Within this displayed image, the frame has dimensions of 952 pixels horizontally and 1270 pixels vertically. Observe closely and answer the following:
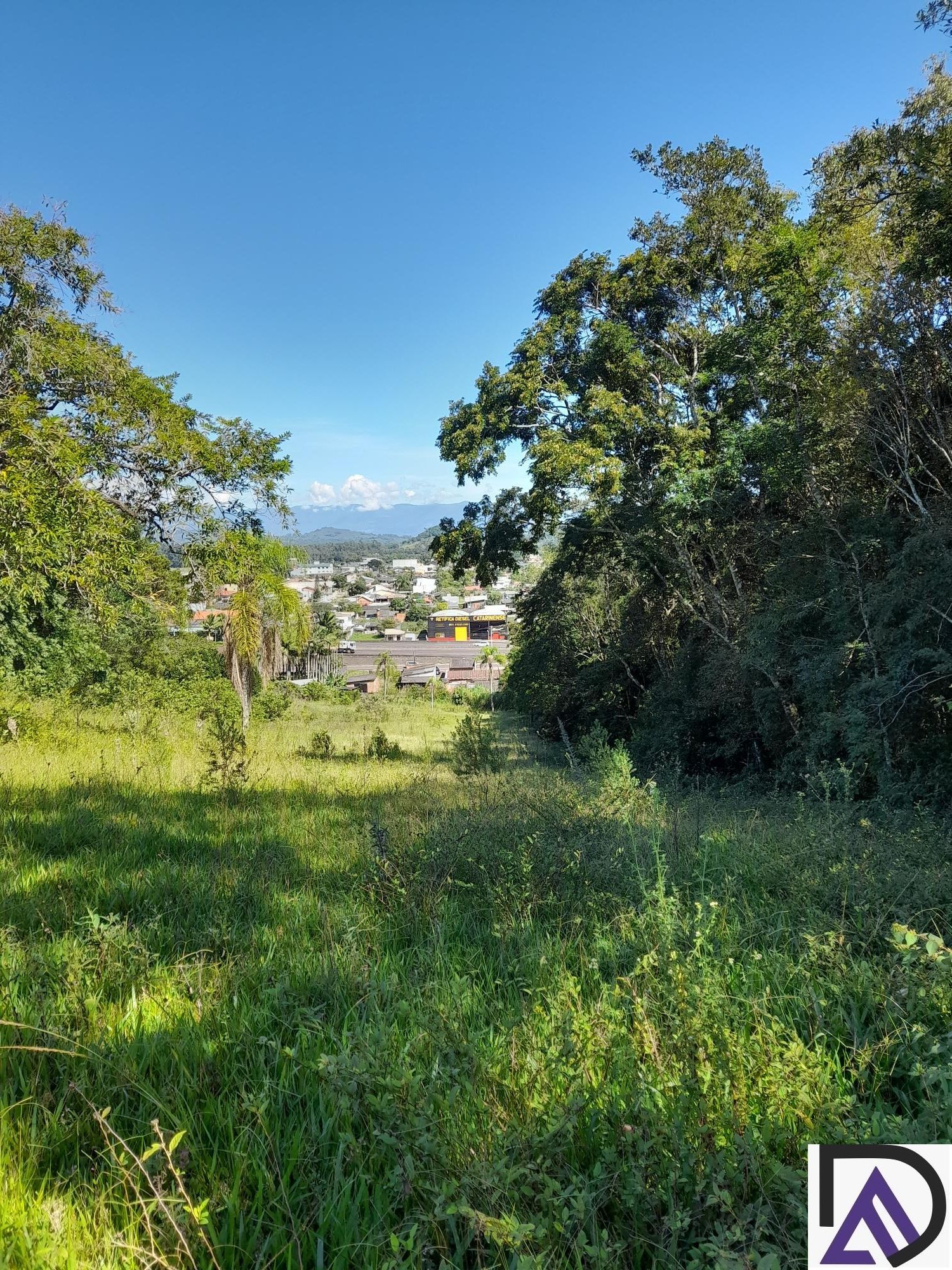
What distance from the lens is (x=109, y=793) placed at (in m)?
5.42

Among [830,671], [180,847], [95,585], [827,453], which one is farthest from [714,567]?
[180,847]

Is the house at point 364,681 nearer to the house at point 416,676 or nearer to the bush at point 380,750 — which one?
the house at point 416,676

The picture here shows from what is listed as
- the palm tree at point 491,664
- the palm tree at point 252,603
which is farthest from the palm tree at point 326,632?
the palm tree at point 252,603

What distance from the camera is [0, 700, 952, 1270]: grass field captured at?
1.42 m

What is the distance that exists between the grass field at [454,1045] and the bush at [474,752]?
599 cm

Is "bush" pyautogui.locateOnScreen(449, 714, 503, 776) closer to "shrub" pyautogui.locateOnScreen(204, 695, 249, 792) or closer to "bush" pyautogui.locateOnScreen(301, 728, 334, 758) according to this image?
"bush" pyautogui.locateOnScreen(301, 728, 334, 758)

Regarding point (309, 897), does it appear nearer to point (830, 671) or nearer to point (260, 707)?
point (830, 671)

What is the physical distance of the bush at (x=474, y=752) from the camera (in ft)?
33.0

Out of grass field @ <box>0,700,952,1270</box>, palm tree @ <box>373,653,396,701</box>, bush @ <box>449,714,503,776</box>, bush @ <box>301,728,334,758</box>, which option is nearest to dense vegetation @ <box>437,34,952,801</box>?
bush @ <box>449,714,503,776</box>

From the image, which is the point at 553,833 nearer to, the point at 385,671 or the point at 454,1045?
the point at 454,1045

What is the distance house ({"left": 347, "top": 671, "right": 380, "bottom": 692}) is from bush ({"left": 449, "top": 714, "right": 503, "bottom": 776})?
44308mm

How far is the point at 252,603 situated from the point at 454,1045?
17172 millimetres

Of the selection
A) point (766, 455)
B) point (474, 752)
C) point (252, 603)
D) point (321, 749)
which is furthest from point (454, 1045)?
point (252, 603)

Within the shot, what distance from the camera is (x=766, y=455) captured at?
11.1 m
